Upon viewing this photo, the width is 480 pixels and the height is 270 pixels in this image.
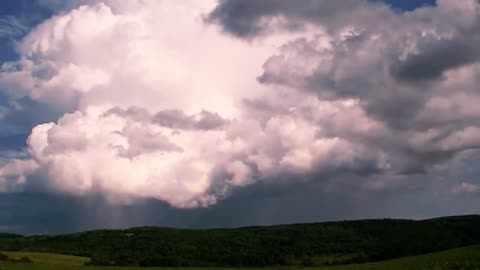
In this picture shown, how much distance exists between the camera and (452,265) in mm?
75562

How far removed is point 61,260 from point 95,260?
22908 mm

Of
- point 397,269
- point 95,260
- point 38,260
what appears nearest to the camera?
point 397,269

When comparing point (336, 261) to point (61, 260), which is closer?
point (61, 260)

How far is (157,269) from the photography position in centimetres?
15538

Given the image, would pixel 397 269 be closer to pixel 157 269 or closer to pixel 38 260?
pixel 157 269

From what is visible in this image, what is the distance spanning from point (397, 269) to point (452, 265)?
17.4m

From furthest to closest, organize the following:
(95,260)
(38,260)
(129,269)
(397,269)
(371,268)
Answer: (95,260)
(38,260)
(129,269)
(371,268)
(397,269)

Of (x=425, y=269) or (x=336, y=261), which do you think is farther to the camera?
(x=336, y=261)

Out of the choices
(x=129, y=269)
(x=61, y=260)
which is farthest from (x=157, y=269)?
(x=61, y=260)

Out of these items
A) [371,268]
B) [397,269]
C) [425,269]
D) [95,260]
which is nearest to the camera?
[425,269]

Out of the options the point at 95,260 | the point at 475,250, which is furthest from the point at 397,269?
the point at 95,260

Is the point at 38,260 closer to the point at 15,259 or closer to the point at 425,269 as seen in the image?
the point at 15,259

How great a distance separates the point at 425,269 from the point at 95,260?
13828 cm

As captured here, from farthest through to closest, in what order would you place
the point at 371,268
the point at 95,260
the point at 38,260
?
the point at 95,260, the point at 38,260, the point at 371,268
